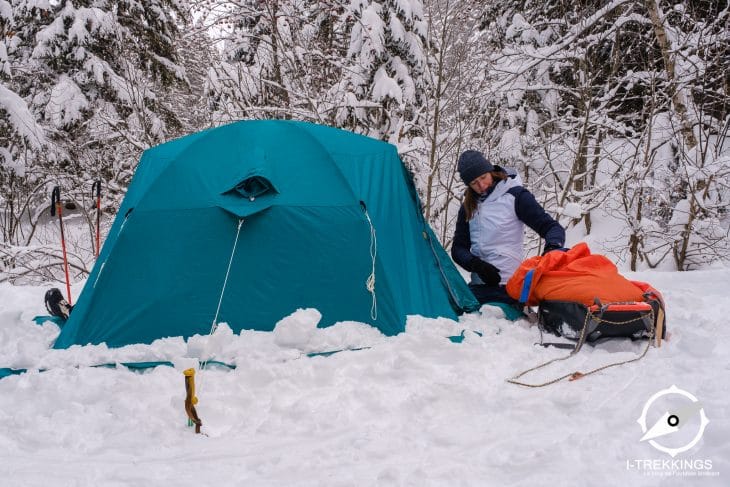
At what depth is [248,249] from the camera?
3.36 metres

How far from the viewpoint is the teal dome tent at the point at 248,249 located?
328cm

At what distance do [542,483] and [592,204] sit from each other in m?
5.88

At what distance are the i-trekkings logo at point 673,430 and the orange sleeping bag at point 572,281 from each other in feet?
2.76

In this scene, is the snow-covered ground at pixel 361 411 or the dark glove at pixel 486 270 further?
the dark glove at pixel 486 270

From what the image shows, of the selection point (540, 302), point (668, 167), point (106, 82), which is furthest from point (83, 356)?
point (106, 82)

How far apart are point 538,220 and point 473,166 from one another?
64 cm

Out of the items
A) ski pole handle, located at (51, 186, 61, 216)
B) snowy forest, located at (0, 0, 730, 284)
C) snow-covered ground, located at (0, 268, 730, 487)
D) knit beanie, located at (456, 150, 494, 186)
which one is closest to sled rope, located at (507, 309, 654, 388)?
snow-covered ground, located at (0, 268, 730, 487)

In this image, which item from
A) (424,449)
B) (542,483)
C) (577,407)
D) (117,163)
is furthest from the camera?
(117,163)

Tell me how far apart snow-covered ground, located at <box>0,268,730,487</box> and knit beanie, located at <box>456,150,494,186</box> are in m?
1.23

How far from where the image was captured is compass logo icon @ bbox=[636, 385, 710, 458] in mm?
1908

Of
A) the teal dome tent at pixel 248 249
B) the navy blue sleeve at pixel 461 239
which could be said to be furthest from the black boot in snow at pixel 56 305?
the navy blue sleeve at pixel 461 239

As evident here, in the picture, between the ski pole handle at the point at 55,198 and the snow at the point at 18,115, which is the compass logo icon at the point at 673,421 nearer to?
the ski pole handle at the point at 55,198

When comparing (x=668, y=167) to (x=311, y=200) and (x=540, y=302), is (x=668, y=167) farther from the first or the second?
(x=311, y=200)

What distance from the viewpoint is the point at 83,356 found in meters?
3.00
